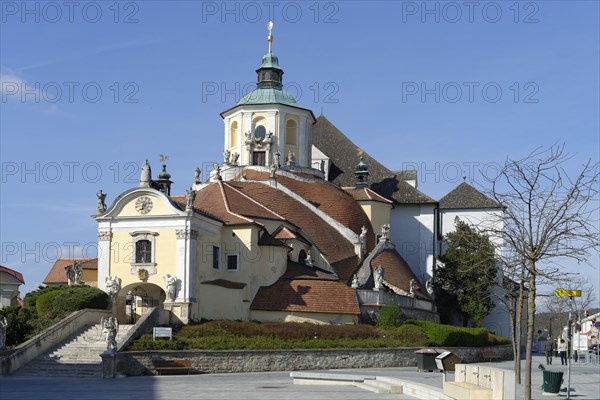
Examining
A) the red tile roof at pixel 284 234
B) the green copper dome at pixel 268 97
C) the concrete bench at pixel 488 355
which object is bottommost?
the concrete bench at pixel 488 355

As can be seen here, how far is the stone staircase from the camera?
36.7m

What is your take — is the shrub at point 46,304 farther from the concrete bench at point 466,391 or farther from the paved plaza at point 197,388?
the concrete bench at point 466,391

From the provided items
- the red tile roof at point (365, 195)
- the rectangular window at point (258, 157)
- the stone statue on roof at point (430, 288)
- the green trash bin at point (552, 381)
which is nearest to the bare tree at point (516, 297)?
the green trash bin at point (552, 381)

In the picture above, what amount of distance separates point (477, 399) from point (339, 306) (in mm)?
28103

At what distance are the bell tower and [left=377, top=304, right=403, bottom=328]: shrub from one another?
18.8m

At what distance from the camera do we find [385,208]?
6912cm

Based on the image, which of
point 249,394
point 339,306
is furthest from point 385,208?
point 249,394

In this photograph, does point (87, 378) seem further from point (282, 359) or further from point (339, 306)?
point (339, 306)

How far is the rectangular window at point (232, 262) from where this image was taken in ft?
166

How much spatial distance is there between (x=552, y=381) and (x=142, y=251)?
26321 mm

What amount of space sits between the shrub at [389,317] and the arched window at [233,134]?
24084 mm

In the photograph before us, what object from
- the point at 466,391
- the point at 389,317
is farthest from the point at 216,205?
the point at 466,391

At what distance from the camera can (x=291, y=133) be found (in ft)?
234

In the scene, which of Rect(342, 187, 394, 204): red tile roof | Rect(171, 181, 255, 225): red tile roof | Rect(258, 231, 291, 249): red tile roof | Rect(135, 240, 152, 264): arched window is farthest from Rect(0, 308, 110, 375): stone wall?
Rect(342, 187, 394, 204): red tile roof
